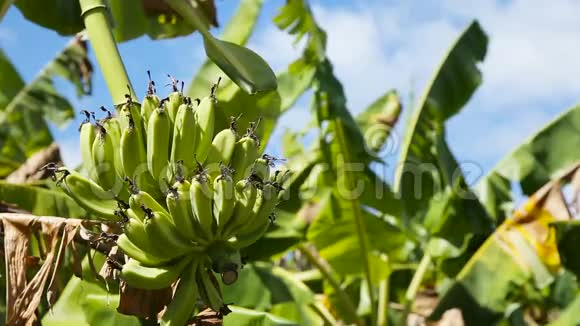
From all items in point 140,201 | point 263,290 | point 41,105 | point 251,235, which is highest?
point 41,105

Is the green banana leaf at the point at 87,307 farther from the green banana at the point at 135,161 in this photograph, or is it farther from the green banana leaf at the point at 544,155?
the green banana leaf at the point at 544,155

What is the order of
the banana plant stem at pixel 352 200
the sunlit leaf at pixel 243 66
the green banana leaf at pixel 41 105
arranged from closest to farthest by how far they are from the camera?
the sunlit leaf at pixel 243 66
the banana plant stem at pixel 352 200
the green banana leaf at pixel 41 105

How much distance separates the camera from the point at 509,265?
311cm

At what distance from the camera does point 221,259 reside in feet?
4.49

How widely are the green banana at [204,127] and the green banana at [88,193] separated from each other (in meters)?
0.18

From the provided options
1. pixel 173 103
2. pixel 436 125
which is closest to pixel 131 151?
pixel 173 103

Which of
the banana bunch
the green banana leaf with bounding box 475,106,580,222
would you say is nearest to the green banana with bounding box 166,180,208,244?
the banana bunch

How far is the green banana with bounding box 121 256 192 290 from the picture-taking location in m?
1.39

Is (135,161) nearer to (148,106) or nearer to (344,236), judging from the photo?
(148,106)

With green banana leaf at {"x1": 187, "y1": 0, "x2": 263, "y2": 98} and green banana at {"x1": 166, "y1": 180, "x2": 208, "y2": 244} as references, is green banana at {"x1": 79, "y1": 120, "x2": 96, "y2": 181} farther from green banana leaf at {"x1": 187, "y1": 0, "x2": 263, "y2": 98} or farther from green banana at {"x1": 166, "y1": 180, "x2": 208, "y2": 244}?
green banana leaf at {"x1": 187, "y1": 0, "x2": 263, "y2": 98}

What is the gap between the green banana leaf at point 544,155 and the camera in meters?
3.41

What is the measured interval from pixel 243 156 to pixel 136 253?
10.4 inches

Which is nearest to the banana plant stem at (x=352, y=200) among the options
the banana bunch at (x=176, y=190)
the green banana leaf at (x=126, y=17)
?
the green banana leaf at (x=126, y=17)

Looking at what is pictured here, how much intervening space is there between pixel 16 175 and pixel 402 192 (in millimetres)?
1536
